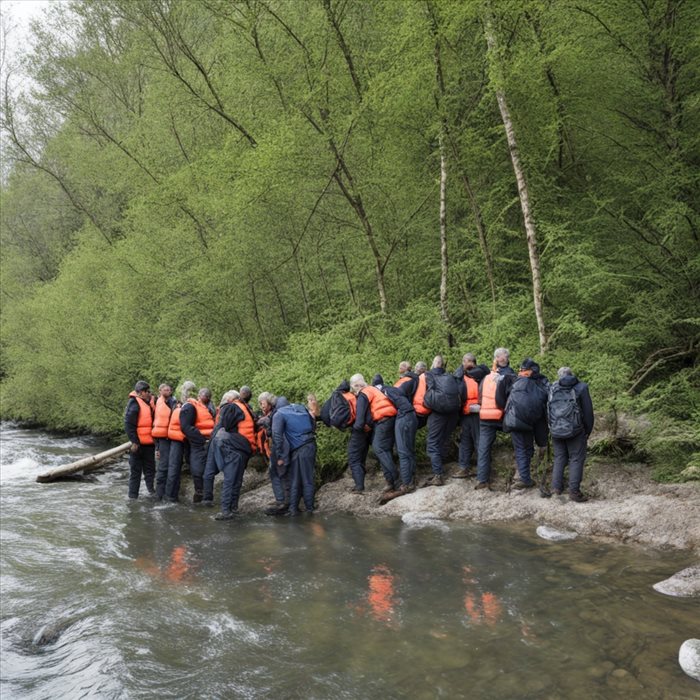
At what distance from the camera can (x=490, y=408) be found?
28.7 ft

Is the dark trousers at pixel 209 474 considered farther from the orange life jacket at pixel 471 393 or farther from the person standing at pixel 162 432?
the orange life jacket at pixel 471 393

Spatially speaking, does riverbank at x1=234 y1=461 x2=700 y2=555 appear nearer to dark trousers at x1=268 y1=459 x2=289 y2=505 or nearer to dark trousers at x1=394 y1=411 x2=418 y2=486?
dark trousers at x1=394 y1=411 x2=418 y2=486

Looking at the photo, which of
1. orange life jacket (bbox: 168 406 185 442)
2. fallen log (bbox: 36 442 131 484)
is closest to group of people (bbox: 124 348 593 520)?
orange life jacket (bbox: 168 406 185 442)

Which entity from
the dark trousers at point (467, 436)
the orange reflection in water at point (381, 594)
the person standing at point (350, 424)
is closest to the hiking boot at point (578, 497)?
the dark trousers at point (467, 436)

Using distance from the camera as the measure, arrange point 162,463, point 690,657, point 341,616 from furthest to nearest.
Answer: point 162,463, point 341,616, point 690,657

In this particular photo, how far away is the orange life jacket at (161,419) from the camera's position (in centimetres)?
1111

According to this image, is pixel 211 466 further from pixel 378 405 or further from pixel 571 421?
pixel 571 421

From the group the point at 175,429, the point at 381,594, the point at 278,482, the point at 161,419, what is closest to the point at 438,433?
the point at 278,482

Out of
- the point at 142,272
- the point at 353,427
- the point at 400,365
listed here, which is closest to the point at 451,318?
the point at 400,365

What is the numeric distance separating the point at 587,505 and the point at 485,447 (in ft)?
5.44

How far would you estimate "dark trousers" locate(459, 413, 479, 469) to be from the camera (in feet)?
31.0

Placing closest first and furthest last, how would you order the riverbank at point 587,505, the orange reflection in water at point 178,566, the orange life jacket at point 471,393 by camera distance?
the riverbank at point 587,505 < the orange reflection in water at point 178,566 < the orange life jacket at point 471,393

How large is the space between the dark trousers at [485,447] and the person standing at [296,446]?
8.31 ft

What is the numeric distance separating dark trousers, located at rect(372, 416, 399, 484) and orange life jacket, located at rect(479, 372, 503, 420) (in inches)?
56.7
